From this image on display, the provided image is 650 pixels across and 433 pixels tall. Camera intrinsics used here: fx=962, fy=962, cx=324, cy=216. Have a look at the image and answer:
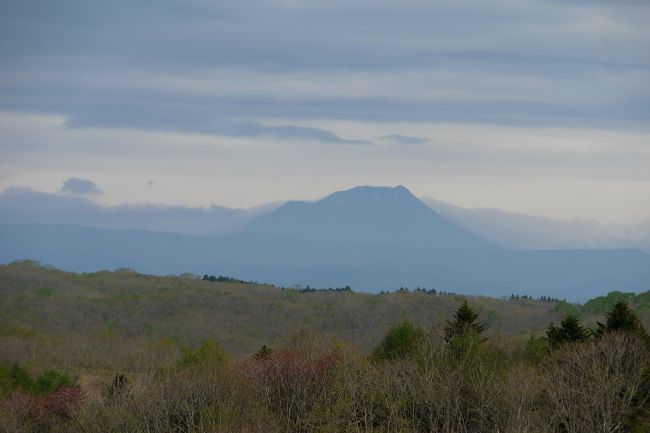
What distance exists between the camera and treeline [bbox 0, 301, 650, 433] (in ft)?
141

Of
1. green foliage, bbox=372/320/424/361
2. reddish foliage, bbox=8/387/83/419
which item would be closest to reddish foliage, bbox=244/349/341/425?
reddish foliage, bbox=8/387/83/419

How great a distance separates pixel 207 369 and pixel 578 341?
2182cm

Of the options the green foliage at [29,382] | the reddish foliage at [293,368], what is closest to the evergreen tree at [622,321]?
the reddish foliage at [293,368]

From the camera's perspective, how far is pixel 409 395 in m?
48.5

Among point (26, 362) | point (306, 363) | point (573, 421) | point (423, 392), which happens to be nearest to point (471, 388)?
point (423, 392)

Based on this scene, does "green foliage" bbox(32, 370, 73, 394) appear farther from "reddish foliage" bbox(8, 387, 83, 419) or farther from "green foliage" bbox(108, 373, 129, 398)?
"green foliage" bbox(108, 373, 129, 398)

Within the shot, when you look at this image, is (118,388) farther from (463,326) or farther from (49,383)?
(49,383)

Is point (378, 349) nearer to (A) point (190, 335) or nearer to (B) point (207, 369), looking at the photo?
(B) point (207, 369)

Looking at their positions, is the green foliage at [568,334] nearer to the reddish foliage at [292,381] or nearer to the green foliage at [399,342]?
the green foliage at [399,342]

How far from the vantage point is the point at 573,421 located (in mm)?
41531

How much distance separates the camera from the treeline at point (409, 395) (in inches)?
1693

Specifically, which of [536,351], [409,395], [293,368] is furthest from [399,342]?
[409,395]

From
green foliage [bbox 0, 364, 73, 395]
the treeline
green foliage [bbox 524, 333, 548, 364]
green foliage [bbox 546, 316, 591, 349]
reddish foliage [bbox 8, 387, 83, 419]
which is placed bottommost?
green foliage [bbox 0, 364, 73, 395]

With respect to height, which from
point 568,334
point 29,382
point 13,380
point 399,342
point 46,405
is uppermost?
point 568,334
